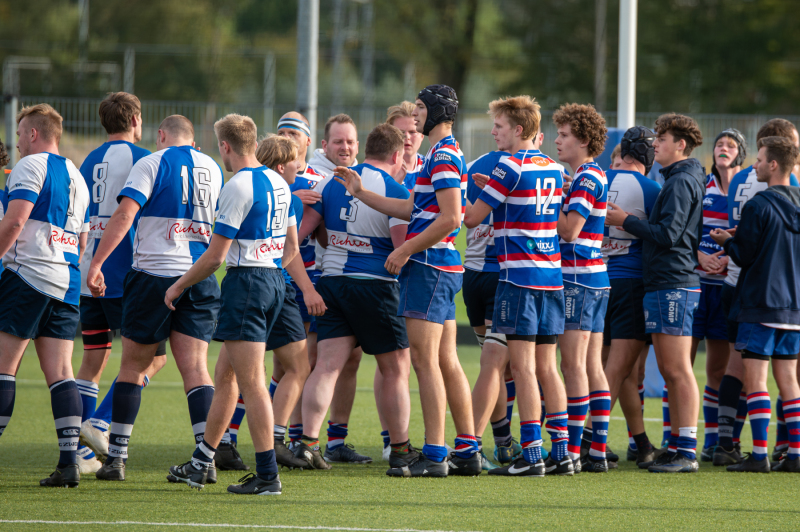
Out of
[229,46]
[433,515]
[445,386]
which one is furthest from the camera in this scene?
[229,46]

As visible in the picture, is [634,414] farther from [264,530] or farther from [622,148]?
[264,530]

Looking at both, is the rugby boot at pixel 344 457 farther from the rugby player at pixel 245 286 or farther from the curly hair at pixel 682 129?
the curly hair at pixel 682 129

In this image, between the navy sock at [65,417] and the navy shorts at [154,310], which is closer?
the navy sock at [65,417]

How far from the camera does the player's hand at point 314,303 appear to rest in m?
5.54

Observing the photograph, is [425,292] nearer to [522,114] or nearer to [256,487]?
[522,114]

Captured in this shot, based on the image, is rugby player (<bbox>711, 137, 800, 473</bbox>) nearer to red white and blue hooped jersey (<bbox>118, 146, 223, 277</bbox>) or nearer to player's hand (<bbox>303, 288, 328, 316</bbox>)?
player's hand (<bbox>303, 288, 328, 316</bbox>)

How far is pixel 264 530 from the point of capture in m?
4.20

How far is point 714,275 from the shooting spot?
22.4ft

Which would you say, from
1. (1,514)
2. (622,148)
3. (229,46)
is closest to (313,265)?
(622,148)

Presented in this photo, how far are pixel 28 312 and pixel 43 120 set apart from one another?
1138 millimetres

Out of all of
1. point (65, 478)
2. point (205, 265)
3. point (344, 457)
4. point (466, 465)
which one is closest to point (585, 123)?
point (466, 465)

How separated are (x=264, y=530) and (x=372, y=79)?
35536mm

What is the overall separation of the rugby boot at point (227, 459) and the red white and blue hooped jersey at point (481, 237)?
6.70 ft

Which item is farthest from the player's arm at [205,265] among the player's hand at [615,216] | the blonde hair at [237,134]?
the player's hand at [615,216]
